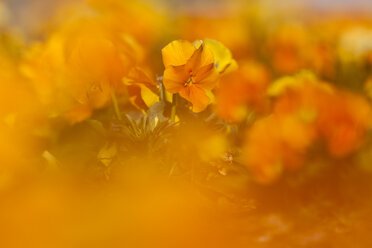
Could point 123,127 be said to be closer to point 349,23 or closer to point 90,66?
point 90,66

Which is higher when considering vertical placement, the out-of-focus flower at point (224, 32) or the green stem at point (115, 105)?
the out-of-focus flower at point (224, 32)

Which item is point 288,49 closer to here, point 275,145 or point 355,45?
point 355,45

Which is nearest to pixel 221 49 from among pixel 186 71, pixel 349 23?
pixel 186 71

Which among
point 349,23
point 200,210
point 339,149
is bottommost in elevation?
point 200,210

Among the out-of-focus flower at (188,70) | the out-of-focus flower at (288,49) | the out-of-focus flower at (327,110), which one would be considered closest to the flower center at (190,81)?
the out-of-focus flower at (188,70)

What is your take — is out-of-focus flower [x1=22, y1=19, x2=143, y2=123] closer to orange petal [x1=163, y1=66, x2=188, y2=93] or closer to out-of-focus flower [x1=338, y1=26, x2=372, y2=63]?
orange petal [x1=163, y1=66, x2=188, y2=93]

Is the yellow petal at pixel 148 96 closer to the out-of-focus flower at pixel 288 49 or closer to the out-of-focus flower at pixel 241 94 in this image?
the out-of-focus flower at pixel 241 94

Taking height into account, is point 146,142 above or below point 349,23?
below
